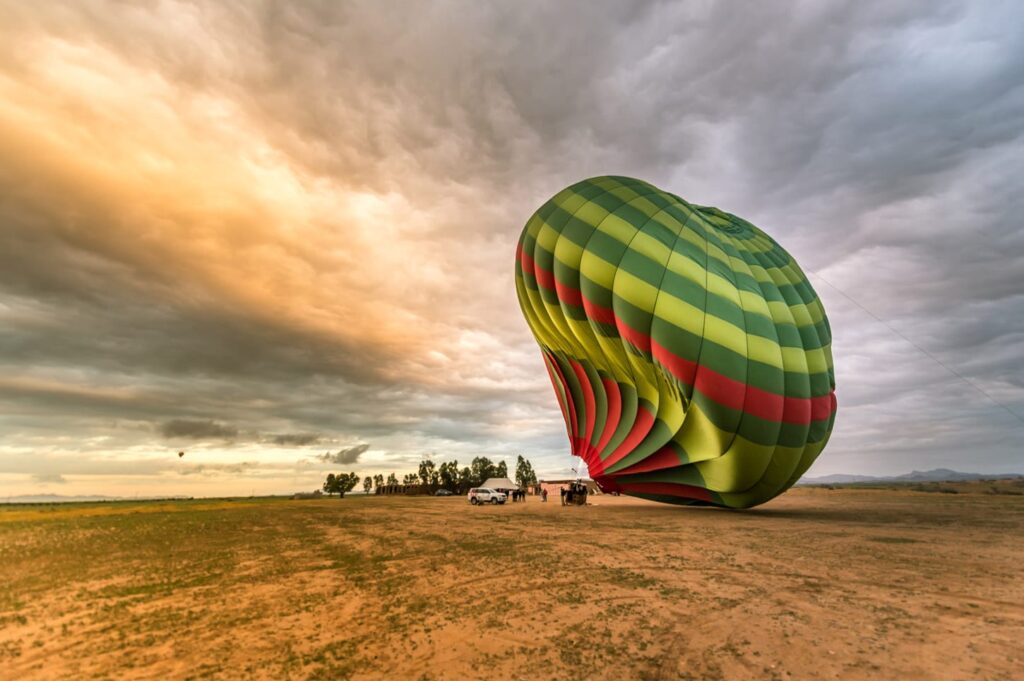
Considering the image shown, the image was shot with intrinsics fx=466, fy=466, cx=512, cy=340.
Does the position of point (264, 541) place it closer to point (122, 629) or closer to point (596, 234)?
point (122, 629)

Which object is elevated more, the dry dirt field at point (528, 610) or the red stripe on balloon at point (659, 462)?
the red stripe on balloon at point (659, 462)

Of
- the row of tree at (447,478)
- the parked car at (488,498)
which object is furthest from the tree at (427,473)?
the parked car at (488,498)

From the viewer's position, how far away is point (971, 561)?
10250mm

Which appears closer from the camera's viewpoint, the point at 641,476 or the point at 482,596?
the point at 482,596

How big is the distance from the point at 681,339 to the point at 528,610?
12.1 metres

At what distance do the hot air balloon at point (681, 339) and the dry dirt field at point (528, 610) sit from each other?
17.1ft

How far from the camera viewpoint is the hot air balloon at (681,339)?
17.2 m

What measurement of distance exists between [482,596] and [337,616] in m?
2.34

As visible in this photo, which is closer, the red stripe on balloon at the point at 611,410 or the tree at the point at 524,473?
the red stripe on balloon at the point at 611,410

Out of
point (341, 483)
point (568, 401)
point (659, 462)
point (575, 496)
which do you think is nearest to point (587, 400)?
point (568, 401)

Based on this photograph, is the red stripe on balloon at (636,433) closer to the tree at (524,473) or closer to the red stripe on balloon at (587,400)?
the red stripe on balloon at (587,400)

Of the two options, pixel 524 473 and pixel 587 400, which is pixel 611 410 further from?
pixel 524 473

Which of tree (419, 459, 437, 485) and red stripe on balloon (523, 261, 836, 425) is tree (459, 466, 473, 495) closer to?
tree (419, 459, 437, 485)

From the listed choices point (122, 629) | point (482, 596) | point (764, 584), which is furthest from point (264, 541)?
point (764, 584)
